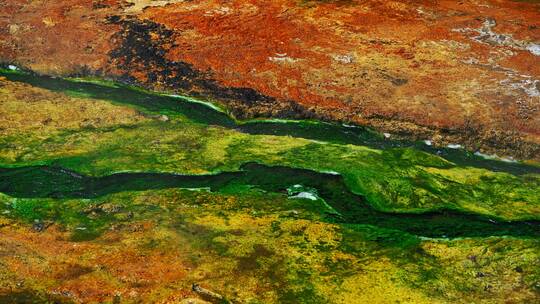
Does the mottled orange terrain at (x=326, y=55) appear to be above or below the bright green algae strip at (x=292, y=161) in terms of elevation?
above

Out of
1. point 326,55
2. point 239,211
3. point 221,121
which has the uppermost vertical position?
point 326,55

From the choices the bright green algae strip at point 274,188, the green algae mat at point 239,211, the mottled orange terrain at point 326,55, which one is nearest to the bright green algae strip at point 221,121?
the green algae mat at point 239,211

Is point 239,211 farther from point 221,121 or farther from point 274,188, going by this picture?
point 221,121

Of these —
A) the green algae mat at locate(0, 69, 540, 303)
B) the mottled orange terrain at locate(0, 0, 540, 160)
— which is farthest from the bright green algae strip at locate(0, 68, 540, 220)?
the mottled orange terrain at locate(0, 0, 540, 160)

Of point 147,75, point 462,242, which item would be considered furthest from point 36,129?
point 462,242

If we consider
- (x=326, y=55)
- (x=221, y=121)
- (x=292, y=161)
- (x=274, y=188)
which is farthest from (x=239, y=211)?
(x=326, y=55)

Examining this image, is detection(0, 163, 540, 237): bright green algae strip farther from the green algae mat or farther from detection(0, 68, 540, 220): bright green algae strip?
detection(0, 68, 540, 220): bright green algae strip

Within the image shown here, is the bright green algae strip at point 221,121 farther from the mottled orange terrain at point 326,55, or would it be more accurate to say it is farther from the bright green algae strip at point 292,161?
the mottled orange terrain at point 326,55
